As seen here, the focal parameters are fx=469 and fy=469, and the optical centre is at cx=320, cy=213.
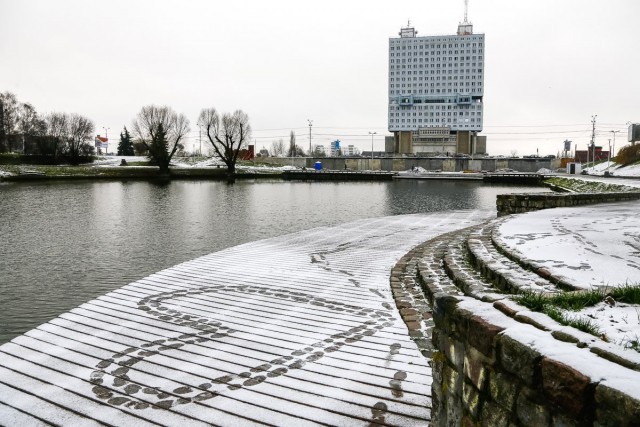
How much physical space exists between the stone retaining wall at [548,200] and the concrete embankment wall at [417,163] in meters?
92.6

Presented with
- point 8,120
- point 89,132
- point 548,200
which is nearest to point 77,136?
point 89,132

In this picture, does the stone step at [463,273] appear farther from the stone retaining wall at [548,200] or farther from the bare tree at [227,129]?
the bare tree at [227,129]

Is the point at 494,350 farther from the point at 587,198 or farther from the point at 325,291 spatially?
the point at 587,198

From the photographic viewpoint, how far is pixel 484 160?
111875 mm

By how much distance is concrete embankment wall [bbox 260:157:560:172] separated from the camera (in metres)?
110

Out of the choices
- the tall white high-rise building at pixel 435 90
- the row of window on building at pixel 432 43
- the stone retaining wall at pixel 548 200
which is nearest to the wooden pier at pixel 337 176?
the stone retaining wall at pixel 548 200

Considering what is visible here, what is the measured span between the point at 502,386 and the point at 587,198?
19.3 m

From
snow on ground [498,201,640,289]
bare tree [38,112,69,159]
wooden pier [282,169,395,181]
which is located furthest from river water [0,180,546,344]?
bare tree [38,112,69,159]

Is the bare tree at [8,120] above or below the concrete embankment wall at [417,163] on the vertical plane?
above

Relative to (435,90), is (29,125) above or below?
below

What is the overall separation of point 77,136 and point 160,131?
22.7 m

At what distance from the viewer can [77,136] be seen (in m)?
88.1

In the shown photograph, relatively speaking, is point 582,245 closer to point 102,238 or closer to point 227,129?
point 102,238

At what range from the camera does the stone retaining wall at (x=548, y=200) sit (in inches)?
741
